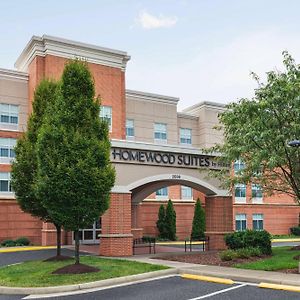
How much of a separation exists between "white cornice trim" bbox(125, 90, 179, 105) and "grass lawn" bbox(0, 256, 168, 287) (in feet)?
80.8

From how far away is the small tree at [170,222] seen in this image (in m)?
39.6

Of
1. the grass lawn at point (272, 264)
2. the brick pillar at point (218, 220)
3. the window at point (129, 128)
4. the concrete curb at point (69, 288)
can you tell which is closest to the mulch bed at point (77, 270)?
the concrete curb at point (69, 288)

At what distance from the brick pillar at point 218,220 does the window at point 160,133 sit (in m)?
18.4

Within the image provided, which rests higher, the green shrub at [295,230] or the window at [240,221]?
the window at [240,221]

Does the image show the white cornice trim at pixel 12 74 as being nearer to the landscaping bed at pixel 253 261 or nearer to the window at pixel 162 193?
the window at pixel 162 193

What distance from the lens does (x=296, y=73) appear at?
61.9 ft

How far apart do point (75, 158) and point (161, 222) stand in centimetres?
2503

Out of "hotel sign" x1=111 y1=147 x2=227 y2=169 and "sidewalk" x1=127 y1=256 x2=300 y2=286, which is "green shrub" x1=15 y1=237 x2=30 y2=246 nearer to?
"hotel sign" x1=111 y1=147 x2=227 y2=169

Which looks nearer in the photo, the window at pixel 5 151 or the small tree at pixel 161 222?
the window at pixel 5 151

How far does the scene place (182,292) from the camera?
41.7ft

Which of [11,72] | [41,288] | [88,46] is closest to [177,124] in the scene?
[88,46]

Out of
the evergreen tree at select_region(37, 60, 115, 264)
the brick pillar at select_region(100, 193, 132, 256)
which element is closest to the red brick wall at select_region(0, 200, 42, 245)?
the brick pillar at select_region(100, 193, 132, 256)

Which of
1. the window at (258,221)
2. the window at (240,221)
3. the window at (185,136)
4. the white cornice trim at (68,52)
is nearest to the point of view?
the white cornice trim at (68,52)

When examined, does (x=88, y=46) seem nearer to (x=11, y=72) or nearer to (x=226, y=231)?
(x=11, y=72)
